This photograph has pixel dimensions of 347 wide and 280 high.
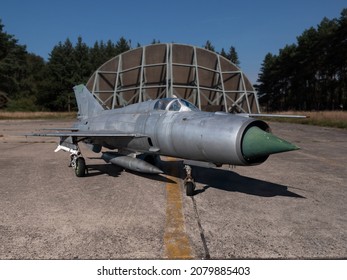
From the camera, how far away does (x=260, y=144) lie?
193 inches

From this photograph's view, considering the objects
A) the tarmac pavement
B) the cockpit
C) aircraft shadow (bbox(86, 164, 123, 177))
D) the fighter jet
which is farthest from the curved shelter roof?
the cockpit

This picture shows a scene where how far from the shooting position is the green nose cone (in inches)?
Answer: 188

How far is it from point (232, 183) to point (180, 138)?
7.30ft

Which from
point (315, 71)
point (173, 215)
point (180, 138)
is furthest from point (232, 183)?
point (315, 71)

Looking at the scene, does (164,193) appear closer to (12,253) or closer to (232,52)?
(12,253)

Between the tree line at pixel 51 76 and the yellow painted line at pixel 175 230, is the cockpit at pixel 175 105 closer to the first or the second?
the yellow painted line at pixel 175 230

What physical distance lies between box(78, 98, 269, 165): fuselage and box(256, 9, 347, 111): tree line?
59.9m

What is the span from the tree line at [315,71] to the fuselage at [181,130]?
59.9 metres

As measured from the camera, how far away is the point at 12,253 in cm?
375

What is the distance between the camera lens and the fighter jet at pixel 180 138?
16.7ft

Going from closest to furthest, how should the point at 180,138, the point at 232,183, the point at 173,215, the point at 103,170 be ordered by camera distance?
1. the point at 173,215
2. the point at 180,138
3. the point at 232,183
4. the point at 103,170

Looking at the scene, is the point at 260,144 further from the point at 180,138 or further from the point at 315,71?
the point at 315,71

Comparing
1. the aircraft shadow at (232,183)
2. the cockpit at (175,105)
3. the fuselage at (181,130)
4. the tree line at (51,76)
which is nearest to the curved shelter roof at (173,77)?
the aircraft shadow at (232,183)

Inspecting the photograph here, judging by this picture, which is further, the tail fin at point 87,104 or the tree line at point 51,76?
the tree line at point 51,76
